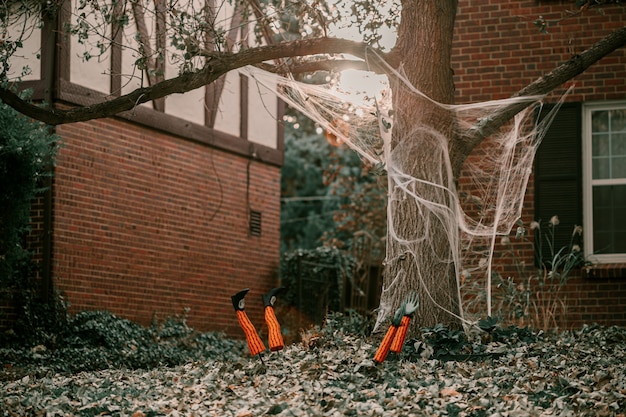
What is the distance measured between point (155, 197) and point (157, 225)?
0.42 m

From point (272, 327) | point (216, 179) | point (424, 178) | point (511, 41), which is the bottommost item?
point (272, 327)

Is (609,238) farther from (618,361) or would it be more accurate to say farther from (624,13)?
(618,361)

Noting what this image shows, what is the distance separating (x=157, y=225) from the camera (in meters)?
14.5

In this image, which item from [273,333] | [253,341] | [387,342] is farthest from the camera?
[273,333]

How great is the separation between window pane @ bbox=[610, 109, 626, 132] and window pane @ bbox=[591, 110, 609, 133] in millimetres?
70

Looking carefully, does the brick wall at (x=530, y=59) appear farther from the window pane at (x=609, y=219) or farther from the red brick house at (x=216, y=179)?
the window pane at (x=609, y=219)

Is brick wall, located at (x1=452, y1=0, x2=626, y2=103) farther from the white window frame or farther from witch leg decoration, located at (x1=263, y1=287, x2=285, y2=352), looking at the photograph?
witch leg decoration, located at (x1=263, y1=287, x2=285, y2=352)

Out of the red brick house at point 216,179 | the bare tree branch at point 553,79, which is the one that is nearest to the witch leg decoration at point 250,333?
the red brick house at point 216,179

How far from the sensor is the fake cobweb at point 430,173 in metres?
8.64

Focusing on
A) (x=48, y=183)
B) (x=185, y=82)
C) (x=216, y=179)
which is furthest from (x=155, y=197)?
(x=185, y=82)

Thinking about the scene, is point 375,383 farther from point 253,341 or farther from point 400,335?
point 253,341

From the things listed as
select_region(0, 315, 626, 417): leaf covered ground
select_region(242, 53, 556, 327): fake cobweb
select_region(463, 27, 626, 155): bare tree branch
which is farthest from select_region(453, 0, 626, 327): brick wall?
select_region(463, 27, 626, 155): bare tree branch

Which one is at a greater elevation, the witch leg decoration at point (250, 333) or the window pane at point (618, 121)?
the window pane at point (618, 121)

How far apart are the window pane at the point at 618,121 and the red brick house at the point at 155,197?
4858mm
